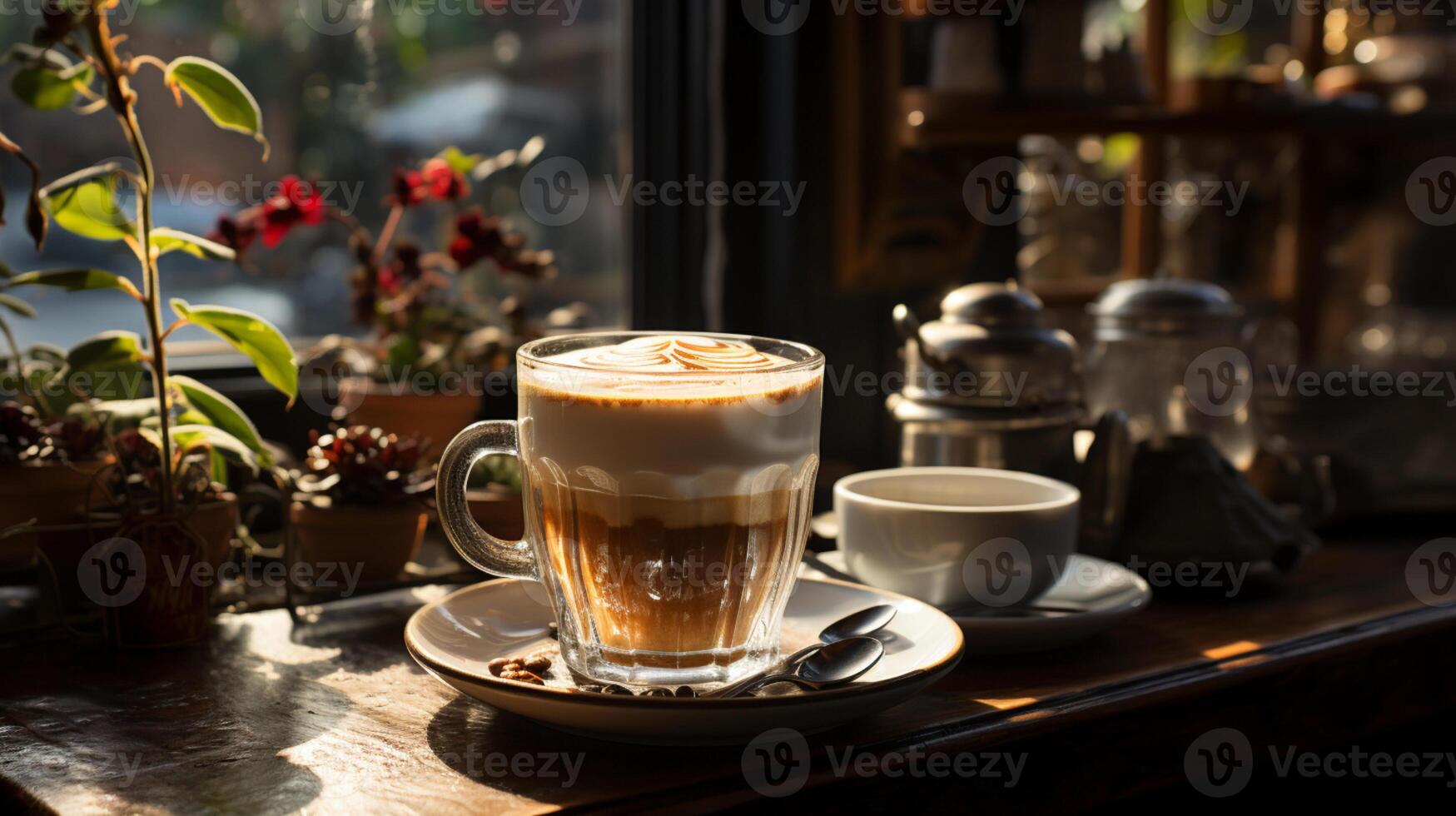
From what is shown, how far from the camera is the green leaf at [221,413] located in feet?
3.19

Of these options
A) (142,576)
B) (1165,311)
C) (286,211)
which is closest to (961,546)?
(1165,311)

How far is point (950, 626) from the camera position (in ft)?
2.70

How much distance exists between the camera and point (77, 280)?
2.90 ft

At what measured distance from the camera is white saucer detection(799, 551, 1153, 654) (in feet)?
2.94

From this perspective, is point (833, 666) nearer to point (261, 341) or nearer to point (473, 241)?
point (261, 341)

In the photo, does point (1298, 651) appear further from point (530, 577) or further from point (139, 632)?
point (139, 632)

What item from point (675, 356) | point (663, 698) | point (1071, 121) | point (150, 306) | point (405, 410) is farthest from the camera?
point (1071, 121)

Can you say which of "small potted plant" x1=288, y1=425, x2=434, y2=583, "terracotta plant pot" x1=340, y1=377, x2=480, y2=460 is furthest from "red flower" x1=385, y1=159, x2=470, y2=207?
"small potted plant" x1=288, y1=425, x2=434, y2=583

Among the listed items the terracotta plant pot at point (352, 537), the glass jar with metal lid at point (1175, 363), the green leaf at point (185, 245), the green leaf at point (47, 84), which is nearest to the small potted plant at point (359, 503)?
the terracotta plant pot at point (352, 537)

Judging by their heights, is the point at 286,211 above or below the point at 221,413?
above

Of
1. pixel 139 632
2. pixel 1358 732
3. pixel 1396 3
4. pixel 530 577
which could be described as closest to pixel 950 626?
pixel 530 577

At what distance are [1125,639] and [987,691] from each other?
190mm

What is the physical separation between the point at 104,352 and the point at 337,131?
637 mm

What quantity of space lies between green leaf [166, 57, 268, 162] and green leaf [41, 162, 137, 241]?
0.07 meters
